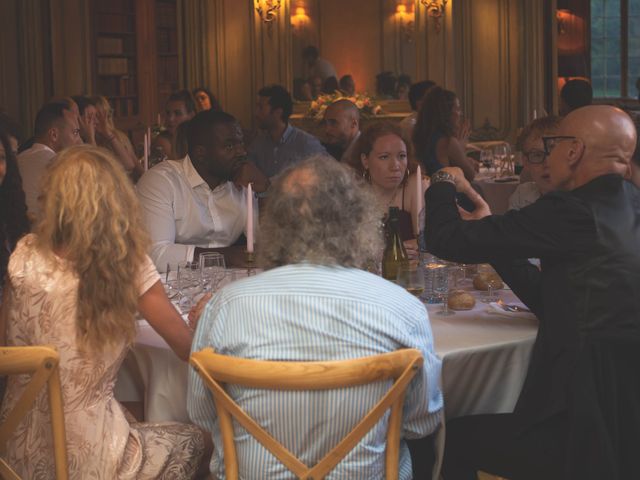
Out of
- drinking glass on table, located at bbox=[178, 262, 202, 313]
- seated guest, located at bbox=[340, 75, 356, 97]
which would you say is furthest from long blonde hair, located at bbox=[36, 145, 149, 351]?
seated guest, located at bbox=[340, 75, 356, 97]

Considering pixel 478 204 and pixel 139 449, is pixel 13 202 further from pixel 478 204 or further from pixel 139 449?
pixel 478 204

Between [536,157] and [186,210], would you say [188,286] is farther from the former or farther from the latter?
[536,157]

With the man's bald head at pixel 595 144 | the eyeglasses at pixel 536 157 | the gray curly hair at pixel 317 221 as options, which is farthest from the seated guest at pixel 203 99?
the gray curly hair at pixel 317 221

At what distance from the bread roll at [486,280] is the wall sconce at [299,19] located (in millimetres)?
10491

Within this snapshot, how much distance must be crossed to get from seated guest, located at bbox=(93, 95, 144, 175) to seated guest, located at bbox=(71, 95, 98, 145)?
0.14 m

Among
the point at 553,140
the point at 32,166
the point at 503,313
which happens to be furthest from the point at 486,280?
the point at 32,166

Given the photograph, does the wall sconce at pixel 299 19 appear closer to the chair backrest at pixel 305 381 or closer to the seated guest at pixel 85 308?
the seated guest at pixel 85 308

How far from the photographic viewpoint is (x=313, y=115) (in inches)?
469

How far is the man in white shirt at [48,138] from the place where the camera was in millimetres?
5156

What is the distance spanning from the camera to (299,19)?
13.3m

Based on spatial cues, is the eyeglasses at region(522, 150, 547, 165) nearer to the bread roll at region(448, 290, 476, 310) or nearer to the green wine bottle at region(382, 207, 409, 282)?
the green wine bottle at region(382, 207, 409, 282)

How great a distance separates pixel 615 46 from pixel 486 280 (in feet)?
42.2

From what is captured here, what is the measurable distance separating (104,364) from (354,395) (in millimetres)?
733

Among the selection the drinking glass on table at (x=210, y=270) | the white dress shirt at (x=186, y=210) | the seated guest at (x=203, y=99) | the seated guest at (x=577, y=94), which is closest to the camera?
the drinking glass on table at (x=210, y=270)
